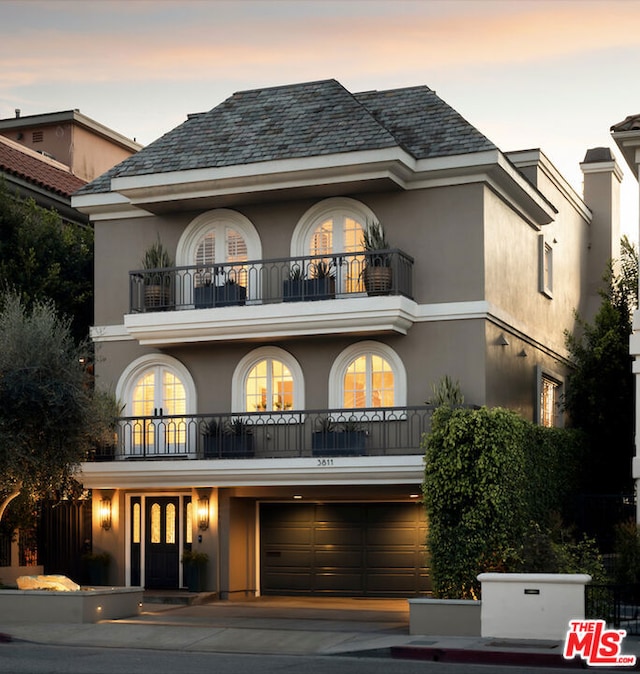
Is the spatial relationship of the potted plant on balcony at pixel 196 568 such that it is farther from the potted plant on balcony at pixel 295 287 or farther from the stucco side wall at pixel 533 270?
the stucco side wall at pixel 533 270

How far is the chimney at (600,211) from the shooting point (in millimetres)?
34562

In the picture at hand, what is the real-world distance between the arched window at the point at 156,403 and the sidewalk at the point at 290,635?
11.4 ft

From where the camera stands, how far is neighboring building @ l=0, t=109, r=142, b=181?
3784 centimetres

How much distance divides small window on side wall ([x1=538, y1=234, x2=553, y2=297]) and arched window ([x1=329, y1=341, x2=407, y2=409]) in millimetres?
5737

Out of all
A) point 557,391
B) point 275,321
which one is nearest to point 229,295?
point 275,321

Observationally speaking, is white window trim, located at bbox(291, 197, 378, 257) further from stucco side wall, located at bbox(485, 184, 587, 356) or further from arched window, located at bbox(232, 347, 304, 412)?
stucco side wall, located at bbox(485, 184, 587, 356)

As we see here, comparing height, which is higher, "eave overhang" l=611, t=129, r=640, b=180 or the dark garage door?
"eave overhang" l=611, t=129, r=640, b=180

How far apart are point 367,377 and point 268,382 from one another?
227cm

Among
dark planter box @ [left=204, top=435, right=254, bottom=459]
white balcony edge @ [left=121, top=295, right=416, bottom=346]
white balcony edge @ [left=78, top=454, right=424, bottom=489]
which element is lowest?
white balcony edge @ [left=78, top=454, right=424, bottom=489]

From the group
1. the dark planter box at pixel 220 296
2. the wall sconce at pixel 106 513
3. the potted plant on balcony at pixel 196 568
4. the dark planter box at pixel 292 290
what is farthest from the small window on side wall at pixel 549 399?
the wall sconce at pixel 106 513

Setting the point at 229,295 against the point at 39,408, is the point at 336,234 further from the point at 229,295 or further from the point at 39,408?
the point at 39,408

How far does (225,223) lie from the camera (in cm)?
2758

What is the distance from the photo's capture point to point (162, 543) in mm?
27625

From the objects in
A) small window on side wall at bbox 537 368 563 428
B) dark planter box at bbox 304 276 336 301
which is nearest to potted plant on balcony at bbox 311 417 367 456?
dark planter box at bbox 304 276 336 301
